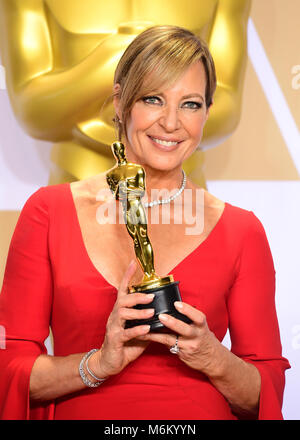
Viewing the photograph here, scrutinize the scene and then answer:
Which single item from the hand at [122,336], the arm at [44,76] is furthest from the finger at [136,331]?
the arm at [44,76]

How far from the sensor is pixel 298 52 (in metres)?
1.89

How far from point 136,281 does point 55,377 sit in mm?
188

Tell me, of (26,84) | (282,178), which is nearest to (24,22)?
(26,84)

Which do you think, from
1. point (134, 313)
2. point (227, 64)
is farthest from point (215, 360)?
point (227, 64)

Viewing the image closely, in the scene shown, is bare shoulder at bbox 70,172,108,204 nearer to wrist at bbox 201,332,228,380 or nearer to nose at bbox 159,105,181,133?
nose at bbox 159,105,181,133

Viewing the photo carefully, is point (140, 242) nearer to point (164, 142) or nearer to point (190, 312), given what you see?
point (190, 312)

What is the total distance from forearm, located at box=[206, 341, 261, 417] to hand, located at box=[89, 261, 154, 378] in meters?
0.11

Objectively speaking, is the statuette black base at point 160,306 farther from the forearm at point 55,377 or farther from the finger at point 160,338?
the forearm at point 55,377

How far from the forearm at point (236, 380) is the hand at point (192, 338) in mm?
15

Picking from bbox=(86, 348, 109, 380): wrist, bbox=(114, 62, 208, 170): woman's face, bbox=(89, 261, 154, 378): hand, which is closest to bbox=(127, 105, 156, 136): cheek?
bbox=(114, 62, 208, 170): woman's face

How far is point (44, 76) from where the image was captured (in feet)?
4.85

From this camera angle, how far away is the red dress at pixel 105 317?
1.09 metres
